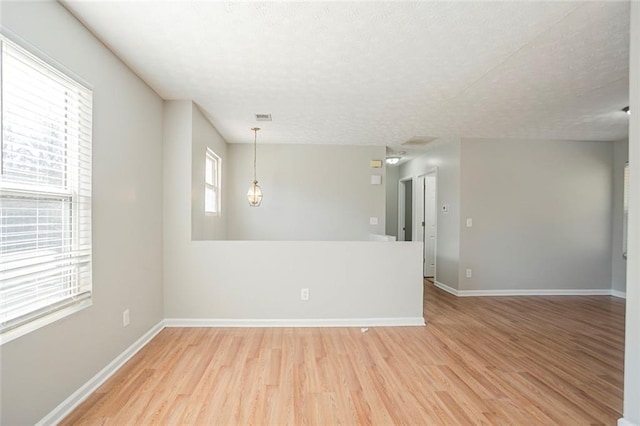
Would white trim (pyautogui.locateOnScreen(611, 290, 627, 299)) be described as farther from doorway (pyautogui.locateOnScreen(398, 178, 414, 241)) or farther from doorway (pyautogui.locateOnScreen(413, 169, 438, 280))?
doorway (pyautogui.locateOnScreen(398, 178, 414, 241))

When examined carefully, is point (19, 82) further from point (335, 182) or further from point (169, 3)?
point (335, 182)

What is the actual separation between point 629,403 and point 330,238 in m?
4.16

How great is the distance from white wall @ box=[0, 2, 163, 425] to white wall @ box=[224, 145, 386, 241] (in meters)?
2.18

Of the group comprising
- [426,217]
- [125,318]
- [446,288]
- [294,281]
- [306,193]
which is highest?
[306,193]

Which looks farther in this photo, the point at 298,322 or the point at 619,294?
the point at 619,294

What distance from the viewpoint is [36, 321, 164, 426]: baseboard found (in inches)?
70.1

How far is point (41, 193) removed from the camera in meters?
1.75

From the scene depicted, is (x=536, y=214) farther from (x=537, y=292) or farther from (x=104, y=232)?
(x=104, y=232)

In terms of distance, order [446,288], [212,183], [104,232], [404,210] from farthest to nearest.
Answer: [404,210] < [446,288] < [212,183] < [104,232]

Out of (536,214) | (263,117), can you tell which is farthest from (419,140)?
(263,117)

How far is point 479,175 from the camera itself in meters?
4.91

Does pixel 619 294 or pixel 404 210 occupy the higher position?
pixel 404 210

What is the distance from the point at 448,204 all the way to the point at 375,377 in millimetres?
3628

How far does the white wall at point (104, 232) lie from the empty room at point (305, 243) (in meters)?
0.02
